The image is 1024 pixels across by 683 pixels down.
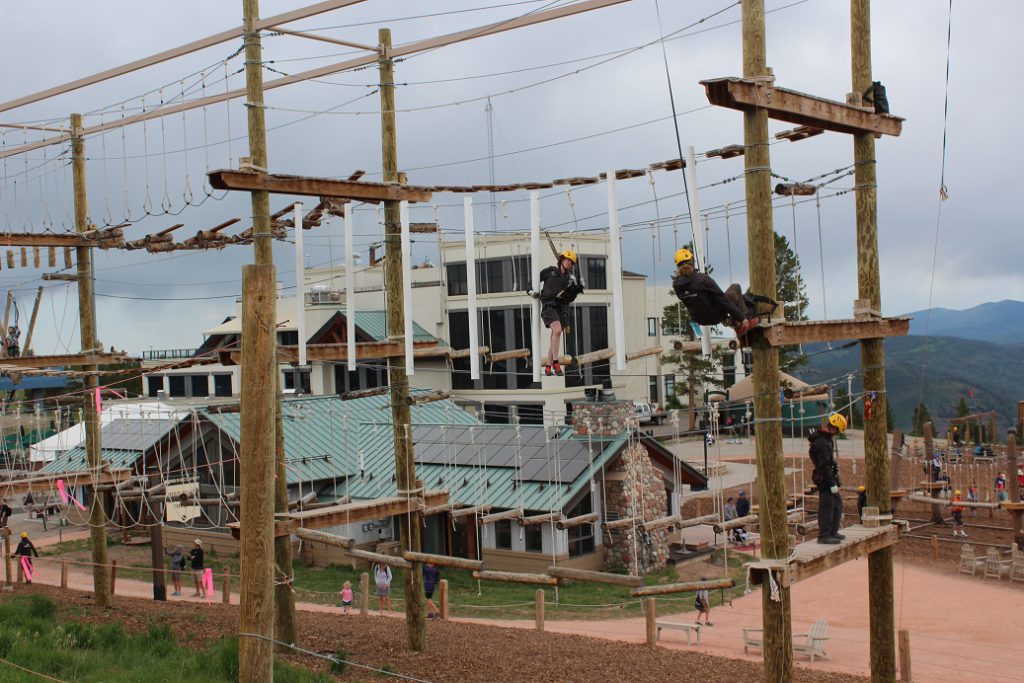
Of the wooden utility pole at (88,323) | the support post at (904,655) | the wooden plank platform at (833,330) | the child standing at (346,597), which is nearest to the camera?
the wooden plank platform at (833,330)

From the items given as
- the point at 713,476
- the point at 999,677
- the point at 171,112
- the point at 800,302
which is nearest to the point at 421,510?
the point at 171,112

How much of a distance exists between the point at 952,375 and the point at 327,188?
123m

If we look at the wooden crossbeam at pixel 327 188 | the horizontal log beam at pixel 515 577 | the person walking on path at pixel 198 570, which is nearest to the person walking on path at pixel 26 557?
the person walking on path at pixel 198 570

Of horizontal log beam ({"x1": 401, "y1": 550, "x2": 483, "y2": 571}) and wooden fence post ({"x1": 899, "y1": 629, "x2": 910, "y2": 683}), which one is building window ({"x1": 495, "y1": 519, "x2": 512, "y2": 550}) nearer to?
horizontal log beam ({"x1": 401, "y1": 550, "x2": 483, "y2": 571})

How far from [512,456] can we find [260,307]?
17039mm

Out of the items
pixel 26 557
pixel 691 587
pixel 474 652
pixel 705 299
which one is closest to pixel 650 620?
pixel 474 652

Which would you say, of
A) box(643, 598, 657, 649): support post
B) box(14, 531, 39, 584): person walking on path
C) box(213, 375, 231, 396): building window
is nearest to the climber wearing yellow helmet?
box(643, 598, 657, 649): support post

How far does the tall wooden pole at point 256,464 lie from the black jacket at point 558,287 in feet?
13.5

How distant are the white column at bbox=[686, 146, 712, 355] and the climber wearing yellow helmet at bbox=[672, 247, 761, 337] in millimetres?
174

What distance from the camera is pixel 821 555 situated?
10383 mm

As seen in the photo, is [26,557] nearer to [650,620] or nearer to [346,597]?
[346,597]

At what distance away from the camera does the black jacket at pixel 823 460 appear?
37.6ft

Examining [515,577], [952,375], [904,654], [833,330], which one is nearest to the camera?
[833,330]

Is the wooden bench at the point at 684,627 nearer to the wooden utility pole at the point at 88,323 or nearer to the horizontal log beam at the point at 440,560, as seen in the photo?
the horizontal log beam at the point at 440,560
